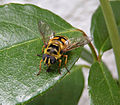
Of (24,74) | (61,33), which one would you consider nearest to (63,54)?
(61,33)

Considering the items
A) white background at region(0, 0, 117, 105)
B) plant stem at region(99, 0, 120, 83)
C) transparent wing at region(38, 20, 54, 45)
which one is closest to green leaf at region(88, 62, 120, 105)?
plant stem at region(99, 0, 120, 83)

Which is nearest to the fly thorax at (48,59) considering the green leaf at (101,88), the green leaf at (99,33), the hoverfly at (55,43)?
the hoverfly at (55,43)

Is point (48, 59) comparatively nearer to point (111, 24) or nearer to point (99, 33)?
point (111, 24)

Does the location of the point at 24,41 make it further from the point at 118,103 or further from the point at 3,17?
the point at 118,103

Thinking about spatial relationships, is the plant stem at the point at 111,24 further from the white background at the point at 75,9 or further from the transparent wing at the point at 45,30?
the white background at the point at 75,9

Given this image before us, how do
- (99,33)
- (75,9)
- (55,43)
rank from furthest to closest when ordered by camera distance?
(75,9), (99,33), (55,43)

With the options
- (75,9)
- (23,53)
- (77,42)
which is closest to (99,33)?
(77,42)
